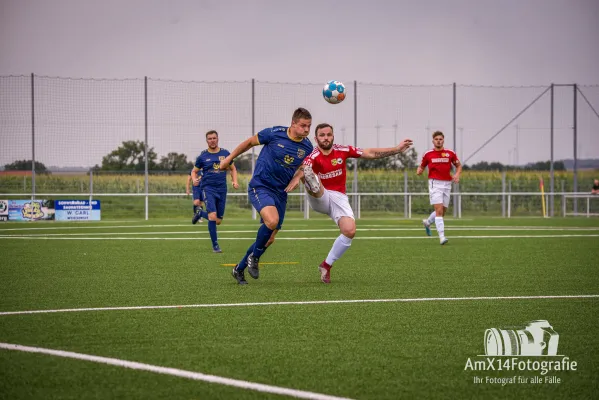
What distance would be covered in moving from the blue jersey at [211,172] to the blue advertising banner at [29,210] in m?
15.5

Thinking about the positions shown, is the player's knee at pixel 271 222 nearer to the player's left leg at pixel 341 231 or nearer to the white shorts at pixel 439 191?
the player's left leg at pixel 341 231

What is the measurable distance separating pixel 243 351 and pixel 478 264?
701cm

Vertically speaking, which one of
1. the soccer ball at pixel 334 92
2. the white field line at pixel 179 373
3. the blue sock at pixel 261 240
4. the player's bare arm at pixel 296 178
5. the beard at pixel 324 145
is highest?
the soccer ball at pixel 334 92

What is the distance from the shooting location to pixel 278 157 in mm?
10016

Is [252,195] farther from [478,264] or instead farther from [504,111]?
[504,111]

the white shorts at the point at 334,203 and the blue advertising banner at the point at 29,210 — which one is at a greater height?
the white shorts at the point at 334,203

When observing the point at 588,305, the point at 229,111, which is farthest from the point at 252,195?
the point at 229,111

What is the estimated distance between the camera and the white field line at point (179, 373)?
446 cm

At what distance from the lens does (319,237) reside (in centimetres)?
1889

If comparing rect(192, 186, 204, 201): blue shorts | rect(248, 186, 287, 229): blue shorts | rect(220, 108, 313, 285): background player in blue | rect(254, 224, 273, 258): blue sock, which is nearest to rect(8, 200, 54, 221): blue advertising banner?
rect(192, 186, 204, 201): blue shorts

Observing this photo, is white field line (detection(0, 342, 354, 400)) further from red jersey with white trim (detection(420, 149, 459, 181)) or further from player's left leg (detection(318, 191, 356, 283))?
red jersey with white trim (detection(420, 149, 459, 181))

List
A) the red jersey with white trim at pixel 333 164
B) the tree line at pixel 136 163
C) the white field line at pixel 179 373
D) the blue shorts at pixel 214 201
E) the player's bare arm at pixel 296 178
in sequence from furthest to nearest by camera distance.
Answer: the tree line at pixel 136 163 → the blue shorts at pixel 214 201 → the red jersey with white trim at pixel 333 164 → the player's bare arm at pixel 296 178 → the white field line at pixel 179 373

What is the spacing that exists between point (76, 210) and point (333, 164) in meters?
21.8

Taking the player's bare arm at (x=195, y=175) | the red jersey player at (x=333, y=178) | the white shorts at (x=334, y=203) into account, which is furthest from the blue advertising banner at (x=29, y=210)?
the white shorts at (x=334, y=203)
